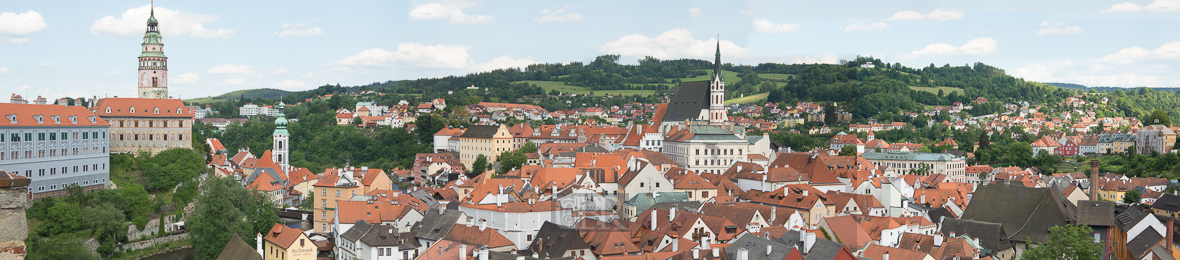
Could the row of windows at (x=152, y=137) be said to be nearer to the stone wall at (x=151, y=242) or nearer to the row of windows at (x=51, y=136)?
the row of windows at (x=51, y=136)

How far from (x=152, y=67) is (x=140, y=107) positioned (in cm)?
1042

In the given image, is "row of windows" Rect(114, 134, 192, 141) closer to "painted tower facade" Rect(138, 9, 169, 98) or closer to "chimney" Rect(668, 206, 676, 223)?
"painted tower facade" Rect(138, 9, 169, 98)

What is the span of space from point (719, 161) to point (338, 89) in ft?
275

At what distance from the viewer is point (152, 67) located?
54.2 metres

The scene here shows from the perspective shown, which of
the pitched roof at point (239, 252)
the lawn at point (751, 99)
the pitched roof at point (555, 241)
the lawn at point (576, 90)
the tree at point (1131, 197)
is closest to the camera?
the pitched roof at point (239, 252)

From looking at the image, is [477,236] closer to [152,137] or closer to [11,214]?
[11,214]

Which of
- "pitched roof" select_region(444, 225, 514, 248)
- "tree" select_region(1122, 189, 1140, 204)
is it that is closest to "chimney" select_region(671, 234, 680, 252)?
"pitched roof" select_region(444, 225, 514, 248)

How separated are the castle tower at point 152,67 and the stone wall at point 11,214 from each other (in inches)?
1799

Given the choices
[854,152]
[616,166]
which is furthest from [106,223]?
[854,152]

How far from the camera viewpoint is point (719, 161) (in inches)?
1988

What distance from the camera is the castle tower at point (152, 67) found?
54.0m

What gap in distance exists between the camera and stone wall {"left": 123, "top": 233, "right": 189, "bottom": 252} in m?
34.0

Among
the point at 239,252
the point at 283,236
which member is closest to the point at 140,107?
the point at 283,236

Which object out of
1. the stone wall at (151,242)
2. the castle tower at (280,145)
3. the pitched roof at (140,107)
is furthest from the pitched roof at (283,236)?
Answer: the castle tower at (280,145)
